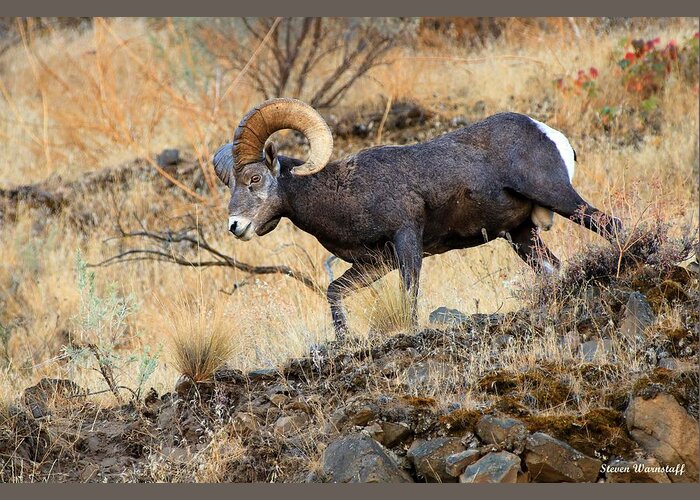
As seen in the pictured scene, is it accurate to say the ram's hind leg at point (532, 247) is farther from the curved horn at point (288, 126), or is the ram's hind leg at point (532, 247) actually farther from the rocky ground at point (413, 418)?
the curved horn at point (288, 126)

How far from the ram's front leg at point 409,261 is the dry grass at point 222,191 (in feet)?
0.41

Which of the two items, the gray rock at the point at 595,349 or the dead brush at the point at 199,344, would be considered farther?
the dead brush at the point at 199,344

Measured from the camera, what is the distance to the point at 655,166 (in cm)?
1552

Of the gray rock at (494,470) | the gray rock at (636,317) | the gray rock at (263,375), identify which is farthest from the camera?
the gray rock at (263,375)

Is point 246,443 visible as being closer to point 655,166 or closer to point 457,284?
point 457,284

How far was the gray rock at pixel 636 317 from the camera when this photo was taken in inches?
348

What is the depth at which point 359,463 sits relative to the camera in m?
7.54

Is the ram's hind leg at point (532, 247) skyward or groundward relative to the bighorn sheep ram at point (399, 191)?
groundward

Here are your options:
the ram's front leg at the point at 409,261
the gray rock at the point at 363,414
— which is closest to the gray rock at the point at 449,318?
the ram's front leg at the point at 409,261

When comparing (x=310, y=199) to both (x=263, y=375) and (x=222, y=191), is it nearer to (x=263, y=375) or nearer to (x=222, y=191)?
(x=263, y=375)

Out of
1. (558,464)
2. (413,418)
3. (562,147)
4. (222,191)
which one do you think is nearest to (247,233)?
(413,418)

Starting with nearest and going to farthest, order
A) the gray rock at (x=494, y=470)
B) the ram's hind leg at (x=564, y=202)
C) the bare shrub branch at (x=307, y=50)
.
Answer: the gray rock at (x=494, y=470) → the ram's hind leg at (x=564, y=202) → the bare shrub branch at (x=307, y=50)

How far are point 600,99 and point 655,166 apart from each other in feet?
8.01

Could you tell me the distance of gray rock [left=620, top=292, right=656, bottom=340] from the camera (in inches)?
348
